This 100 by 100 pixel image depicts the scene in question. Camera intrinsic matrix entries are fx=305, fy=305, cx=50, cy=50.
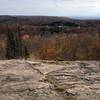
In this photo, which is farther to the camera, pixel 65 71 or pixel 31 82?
pixel 65 71

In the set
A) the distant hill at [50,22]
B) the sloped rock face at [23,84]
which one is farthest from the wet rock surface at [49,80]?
the distant hill at [50,22]

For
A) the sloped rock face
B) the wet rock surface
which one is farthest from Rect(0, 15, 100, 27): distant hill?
the sloped rock face

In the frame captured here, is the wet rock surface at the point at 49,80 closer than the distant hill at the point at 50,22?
Yes

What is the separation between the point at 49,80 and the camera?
3.17 m

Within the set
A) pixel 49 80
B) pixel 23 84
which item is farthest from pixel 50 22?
pixel 23 84

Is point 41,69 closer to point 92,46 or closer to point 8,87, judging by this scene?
point 8,87

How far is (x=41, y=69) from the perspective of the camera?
358 cm

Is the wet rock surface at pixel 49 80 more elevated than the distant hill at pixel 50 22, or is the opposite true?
the wet rock surface at pixel 49 80

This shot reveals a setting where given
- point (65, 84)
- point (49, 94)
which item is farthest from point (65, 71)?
point (49, 94)

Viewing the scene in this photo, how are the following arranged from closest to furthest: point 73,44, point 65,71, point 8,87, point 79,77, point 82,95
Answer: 1. point 82,95
2. point 8,87
3. point 79,77
4. point 65,71
5. point 73,44

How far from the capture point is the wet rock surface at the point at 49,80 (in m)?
2.72

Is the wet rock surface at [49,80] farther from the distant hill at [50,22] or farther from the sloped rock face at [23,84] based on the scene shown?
the distant hill at [50,22]

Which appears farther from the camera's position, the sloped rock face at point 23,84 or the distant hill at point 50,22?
the distant hill at point 50,22

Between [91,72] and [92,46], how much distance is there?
62.2 ft
